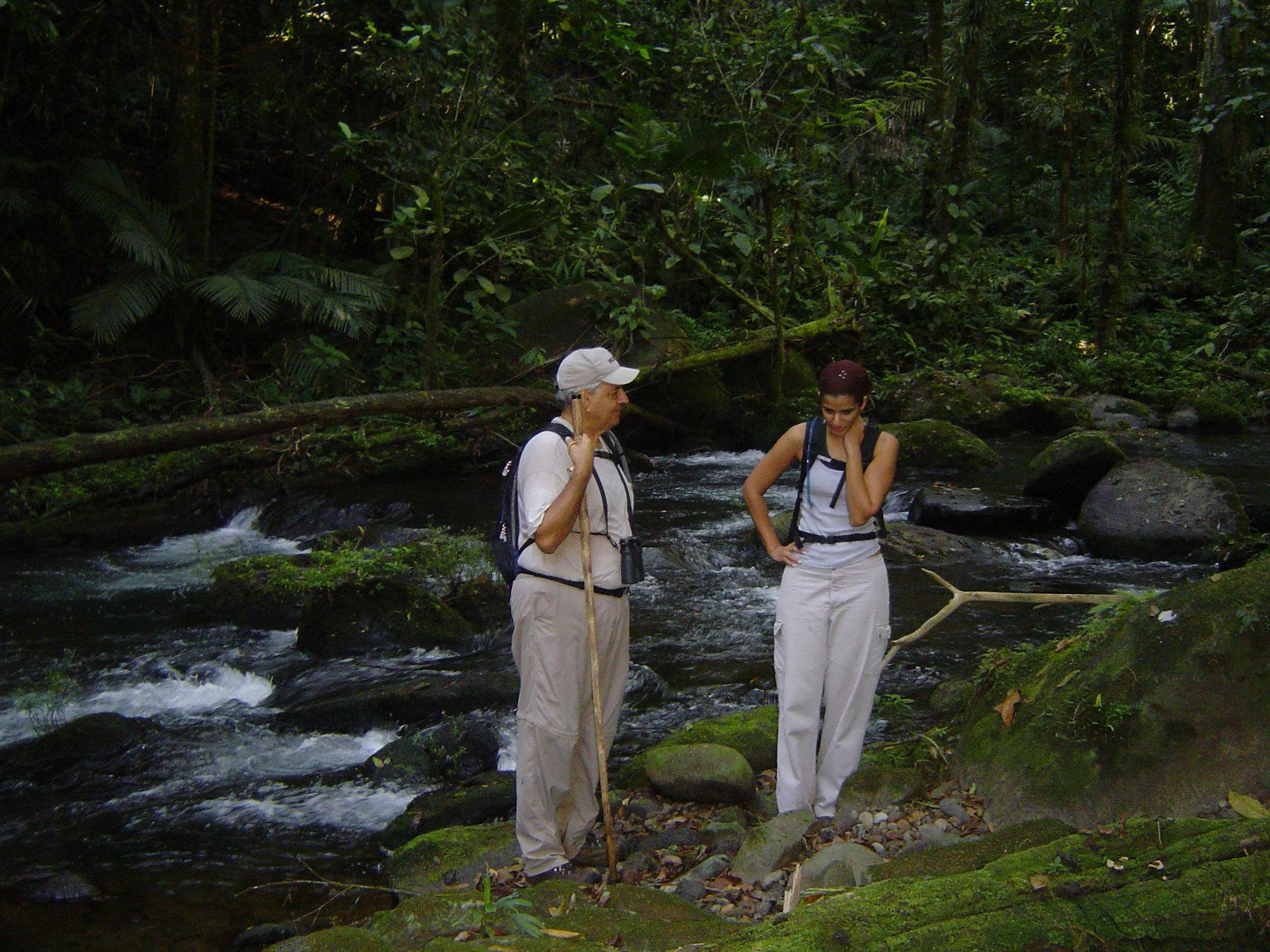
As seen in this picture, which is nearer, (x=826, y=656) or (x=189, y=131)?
(x=826, y=656)

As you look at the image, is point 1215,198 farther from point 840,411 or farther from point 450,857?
point 450,857

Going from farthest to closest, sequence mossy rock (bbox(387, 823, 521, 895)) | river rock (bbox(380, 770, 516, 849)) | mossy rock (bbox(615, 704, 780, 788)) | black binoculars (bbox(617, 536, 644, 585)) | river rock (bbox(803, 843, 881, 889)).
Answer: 1. mossy rock (bbox(615, 704, 780, 788))
2. river rock (bbox(380, 770, 516, 849))
3. mossy rock (bbox(387, 823, 521, 895))
4. black binoculars (bbox(617, 536, 644, 585))
5. river rock (bbox(803, 843, 881, 889))

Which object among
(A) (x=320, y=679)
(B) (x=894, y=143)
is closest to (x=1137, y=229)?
(B) (x=894, y=143)

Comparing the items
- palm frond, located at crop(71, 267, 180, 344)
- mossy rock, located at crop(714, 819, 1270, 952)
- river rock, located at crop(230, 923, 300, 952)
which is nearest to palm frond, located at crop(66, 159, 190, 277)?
palm frond, located at crop(71, 267, 180, 344)

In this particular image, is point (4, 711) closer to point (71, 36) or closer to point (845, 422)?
point (845, 422)

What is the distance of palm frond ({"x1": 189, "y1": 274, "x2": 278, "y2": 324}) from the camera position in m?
12.3

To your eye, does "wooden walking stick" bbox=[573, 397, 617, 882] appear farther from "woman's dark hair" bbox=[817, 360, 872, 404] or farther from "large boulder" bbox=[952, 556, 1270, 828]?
"large boulder" bbox=[952, 556, 1270, 828]

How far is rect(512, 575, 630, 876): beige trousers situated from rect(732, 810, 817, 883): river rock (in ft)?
2.04

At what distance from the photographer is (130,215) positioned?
1256cm

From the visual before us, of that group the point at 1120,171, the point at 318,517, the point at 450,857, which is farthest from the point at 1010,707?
the point at 1120,171

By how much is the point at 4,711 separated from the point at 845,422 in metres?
5.49

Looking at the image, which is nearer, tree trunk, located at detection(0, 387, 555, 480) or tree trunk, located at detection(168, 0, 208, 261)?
tree trunk, located at detection(0, 387, 555, 480)

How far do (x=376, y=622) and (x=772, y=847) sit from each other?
435 centimetres

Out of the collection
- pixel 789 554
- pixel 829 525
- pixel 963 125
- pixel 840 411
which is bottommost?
pixel 789 554
